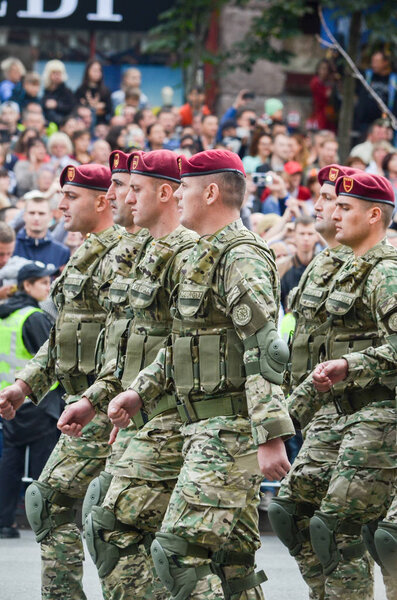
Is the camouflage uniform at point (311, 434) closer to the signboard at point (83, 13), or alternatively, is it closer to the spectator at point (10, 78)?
the spectator at point (10, 78)

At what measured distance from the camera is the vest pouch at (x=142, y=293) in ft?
21.9

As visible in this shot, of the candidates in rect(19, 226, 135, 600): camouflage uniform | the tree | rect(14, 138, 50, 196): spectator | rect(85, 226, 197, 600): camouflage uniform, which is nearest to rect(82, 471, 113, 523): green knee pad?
rect(85, 226, 197, 600): camouflage uniform

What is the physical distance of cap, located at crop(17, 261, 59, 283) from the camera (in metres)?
10.6

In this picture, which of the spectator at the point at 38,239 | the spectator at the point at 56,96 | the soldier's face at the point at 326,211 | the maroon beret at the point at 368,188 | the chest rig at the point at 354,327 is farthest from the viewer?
the spectator at the point at 56,96

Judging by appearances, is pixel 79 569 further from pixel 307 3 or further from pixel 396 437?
pixel 307 3

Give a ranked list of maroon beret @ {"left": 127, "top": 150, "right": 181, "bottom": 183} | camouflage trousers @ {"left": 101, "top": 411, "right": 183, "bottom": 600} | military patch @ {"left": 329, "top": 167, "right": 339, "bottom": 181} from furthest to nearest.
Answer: military patch @ {"left": 329, "top": 167, "right": 339, "bottom": 181}
maroon beret @ {"left": 127, "top": 150, "right": 181, "bottom": 183}
camouflage trousers @ {"left": 101, "top": 411, "right": 183, "bottom": 600}

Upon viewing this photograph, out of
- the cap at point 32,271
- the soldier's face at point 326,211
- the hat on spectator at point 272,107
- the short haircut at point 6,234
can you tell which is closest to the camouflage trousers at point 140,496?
the soldier's face at point 326,211

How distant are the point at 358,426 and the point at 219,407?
42.0 inches

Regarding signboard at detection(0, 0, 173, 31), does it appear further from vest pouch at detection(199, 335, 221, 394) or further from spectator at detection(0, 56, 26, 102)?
vest pouch at detection(199, 335, 221, 394)

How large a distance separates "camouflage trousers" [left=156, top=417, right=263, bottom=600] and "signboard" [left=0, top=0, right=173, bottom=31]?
1476cm

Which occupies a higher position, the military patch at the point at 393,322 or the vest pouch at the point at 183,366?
the military patch at the point at 393,322

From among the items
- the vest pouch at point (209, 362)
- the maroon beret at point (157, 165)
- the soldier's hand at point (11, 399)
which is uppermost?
the maroon beret at point (157, 165)

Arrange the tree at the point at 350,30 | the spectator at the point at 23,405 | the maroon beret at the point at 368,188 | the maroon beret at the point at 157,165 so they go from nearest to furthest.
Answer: the maroon beret at the point at 157,165
the maroon beret at the point at 368,188
the spectator at the point at 23,405
the tree at the point at 350,30

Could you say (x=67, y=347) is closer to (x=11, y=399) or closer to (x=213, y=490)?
(x=11, y=399)
